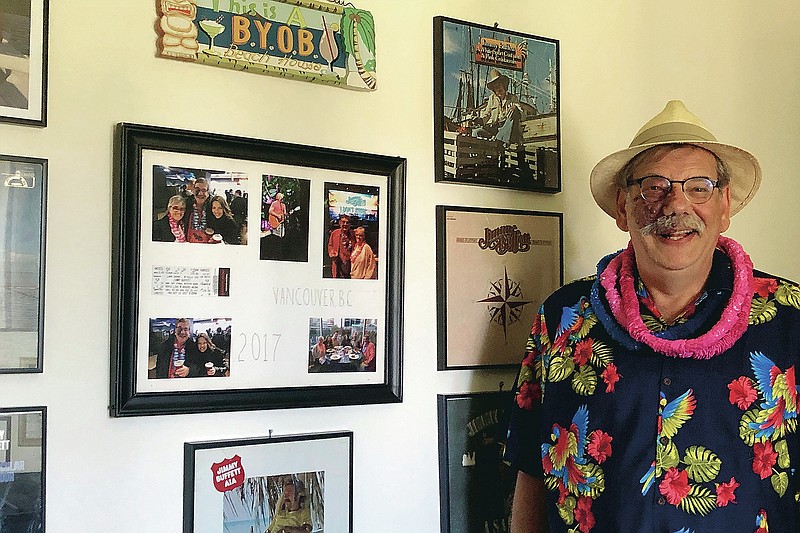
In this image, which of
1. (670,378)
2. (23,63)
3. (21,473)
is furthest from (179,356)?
(670,378)

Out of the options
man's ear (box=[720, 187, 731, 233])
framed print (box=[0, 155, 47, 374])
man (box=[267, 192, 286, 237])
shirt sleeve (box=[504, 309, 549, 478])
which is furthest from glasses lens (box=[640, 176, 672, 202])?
framed print (box=[0, 155, 47, 374])

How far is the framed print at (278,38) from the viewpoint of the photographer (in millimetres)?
1335

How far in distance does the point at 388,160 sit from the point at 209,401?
54 centimetres

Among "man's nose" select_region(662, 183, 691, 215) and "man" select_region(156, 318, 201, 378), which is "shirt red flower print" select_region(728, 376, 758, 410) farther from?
"man" select_region(156, 318, 201, 378)

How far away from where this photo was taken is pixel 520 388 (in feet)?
5.06

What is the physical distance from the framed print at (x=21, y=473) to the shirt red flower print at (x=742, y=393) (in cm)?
106

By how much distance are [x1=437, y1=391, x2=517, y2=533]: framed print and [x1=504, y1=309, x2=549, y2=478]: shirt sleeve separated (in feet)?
0.20

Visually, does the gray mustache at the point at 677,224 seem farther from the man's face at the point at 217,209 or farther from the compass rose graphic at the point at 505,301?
the man's face at the point at 217,209

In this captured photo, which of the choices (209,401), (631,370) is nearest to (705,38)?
(631,370)

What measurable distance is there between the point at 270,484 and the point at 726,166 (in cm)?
98

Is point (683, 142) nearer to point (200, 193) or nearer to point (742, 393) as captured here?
point (742, 393)

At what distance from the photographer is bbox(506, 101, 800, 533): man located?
4.32ft

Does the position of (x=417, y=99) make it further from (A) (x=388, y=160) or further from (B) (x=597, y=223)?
(B) (x=597, y=223)

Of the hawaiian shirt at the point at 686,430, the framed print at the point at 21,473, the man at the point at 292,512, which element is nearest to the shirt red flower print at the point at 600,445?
the hawaiian shirt at the point at 686,430
